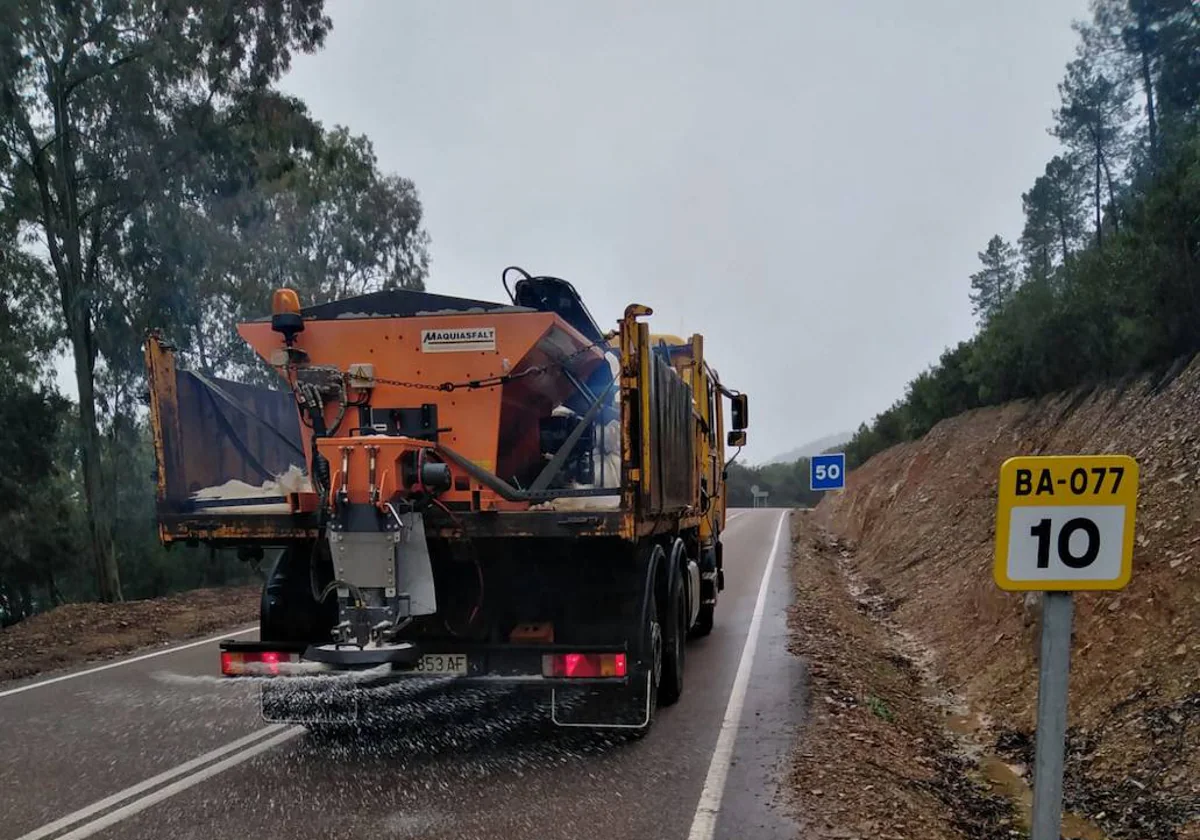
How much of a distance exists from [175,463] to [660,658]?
12.3 ft

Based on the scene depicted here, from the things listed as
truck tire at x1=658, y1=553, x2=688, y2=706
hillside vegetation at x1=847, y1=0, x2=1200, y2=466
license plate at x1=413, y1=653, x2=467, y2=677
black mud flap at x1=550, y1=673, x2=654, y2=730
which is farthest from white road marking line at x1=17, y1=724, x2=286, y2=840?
hillside vegetation at x1=847, y1=0, x2=1200, y2=466

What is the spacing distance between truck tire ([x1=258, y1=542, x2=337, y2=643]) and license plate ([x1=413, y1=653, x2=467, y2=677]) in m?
0.93

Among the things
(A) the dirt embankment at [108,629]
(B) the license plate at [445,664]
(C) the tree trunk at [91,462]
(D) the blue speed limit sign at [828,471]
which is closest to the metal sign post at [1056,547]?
(B) the license plate at [445,664]

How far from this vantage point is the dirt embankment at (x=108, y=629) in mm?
10242

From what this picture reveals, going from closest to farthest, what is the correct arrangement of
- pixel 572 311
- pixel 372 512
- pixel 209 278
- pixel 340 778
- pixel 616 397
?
pixel 372 512
pixel 340 778
pixel 616 397
pixel 572 311
pixel 209 278

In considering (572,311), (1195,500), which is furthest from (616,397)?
(1195,500)

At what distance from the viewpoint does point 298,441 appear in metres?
7.04

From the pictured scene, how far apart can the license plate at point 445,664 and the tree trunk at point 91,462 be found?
49.3 feet

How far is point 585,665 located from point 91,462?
1604 cm

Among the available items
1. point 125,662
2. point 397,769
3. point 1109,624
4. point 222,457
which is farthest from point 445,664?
point 125,662

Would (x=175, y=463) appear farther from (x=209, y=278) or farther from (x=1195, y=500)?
(x=209, y=278)

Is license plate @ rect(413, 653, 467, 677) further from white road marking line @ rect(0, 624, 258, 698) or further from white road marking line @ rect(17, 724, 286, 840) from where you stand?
white road marking line @ rect(0, 624, 258, 698)

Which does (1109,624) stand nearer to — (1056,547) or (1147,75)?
(1056,547)

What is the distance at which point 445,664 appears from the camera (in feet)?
18.8
